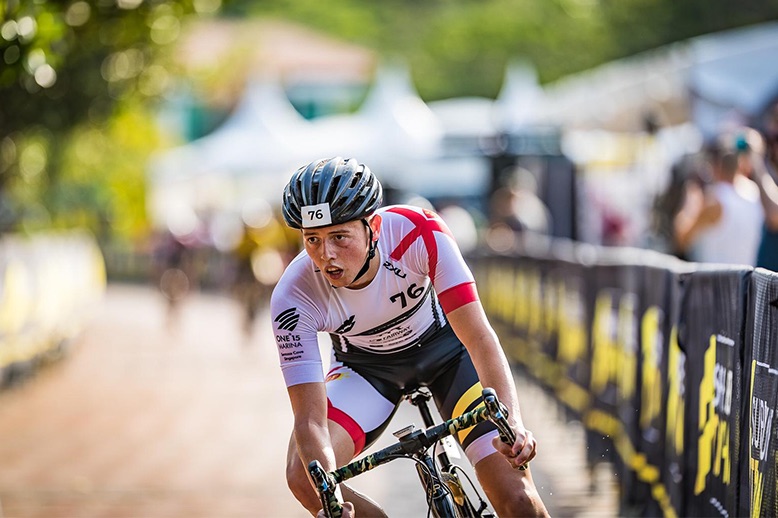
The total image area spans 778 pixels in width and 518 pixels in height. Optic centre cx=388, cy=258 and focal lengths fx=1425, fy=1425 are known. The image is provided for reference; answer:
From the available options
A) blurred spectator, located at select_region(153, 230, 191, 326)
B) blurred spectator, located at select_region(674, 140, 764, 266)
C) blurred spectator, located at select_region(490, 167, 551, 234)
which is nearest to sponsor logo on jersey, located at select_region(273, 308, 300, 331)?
blurred spectator, located at select_region(674, 140, 764, 266)

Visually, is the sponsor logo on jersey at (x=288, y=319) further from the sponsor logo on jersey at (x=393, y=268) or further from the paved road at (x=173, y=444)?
the paved road at (x=173, y=444)

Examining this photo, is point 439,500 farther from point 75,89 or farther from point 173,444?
point 75,89

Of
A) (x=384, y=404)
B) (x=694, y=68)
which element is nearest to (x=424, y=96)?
(x=694, y=68)

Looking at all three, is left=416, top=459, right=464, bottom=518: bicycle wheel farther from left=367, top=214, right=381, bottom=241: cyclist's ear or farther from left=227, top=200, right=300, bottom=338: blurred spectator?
left=227, top=200, right=300, bottom=338: blurred spectator

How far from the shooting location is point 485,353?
5230 mm

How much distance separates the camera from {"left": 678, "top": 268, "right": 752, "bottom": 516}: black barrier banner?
617cm

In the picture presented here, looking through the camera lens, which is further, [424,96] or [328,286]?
[424,96]

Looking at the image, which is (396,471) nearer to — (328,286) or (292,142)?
(328,286)

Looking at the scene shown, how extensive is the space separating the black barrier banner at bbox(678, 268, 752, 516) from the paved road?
2133mm

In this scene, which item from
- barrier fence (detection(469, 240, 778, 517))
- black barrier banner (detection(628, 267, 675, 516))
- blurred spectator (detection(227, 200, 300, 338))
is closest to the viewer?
barrier fence (detection(469, 240, 778, 517))

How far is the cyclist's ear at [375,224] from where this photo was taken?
5542 mm

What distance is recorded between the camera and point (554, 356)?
→ 13586 mm

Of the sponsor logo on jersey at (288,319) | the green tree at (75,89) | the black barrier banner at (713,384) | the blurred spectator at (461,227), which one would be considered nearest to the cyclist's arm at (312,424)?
the sponsor logo on jersey at (288,319)

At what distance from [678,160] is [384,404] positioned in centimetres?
1064
